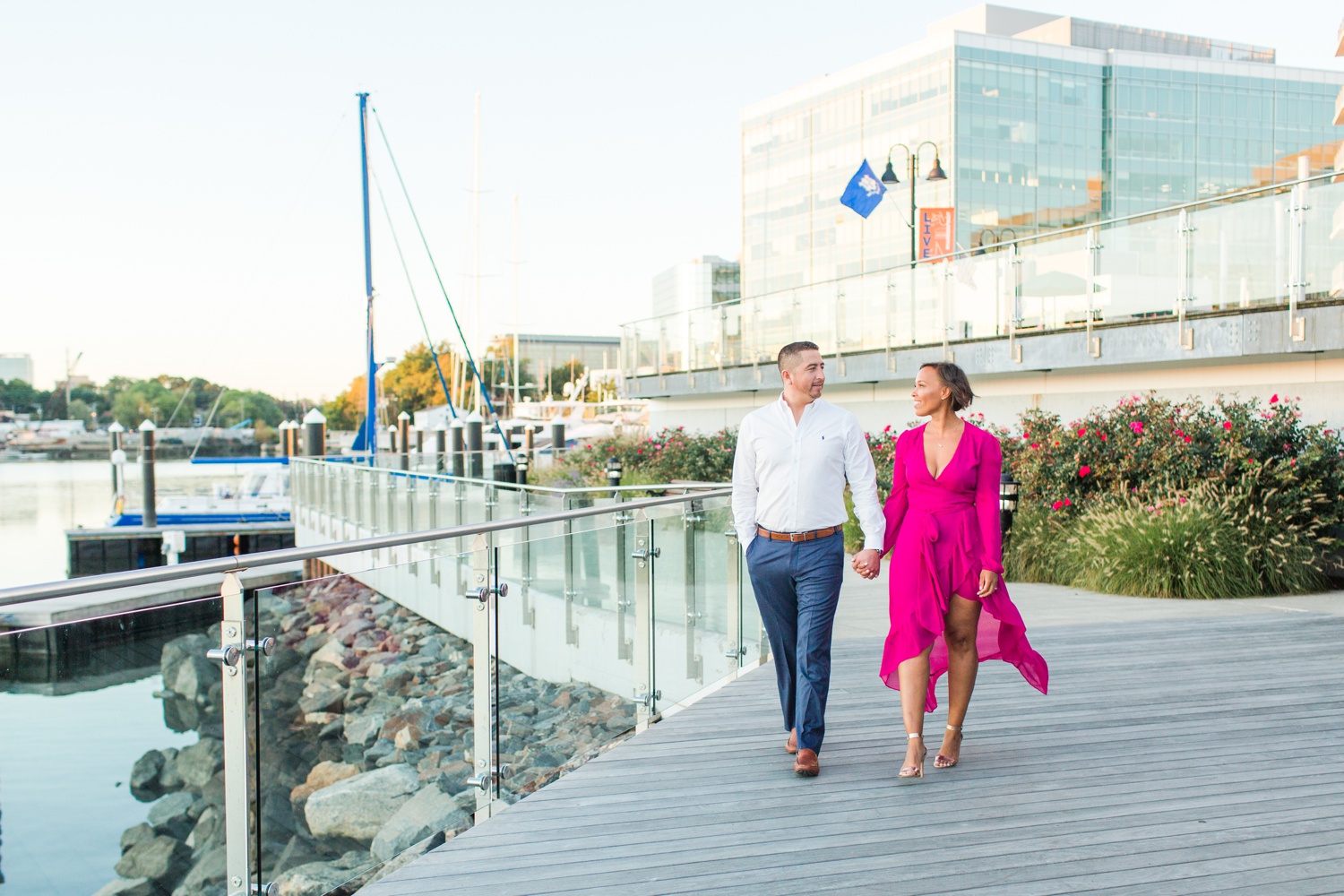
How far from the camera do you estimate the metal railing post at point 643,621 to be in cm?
582

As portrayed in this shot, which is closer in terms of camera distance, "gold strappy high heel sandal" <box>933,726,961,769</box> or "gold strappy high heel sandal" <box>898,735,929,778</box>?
"gold strappy high heel sandal" <box>898,735,929,778</box>

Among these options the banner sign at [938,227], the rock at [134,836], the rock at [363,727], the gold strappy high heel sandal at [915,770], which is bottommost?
the gold strappy high heel sandal at [915,770]

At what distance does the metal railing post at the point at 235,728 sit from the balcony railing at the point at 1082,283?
11.5 meters

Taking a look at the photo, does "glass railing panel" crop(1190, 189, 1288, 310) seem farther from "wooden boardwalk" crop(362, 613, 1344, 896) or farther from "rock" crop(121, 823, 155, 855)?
"rock" crop(121, 823, 155, 855)

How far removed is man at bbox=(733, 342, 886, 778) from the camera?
4559mm

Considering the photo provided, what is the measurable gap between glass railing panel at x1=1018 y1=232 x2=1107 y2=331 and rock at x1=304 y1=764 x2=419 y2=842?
41.2ft

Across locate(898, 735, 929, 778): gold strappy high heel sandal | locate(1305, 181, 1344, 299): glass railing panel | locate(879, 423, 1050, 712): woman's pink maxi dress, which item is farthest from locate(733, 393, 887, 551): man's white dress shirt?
locate(1305, 181, 1344, 299): glass railing panel

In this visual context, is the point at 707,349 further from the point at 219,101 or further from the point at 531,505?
the point at 219,101

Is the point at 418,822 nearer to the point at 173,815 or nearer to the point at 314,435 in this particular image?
the point at 173,815

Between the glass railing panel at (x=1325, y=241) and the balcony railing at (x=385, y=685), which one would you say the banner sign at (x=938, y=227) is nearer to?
the glass railing panel at (x=1325, y=241)

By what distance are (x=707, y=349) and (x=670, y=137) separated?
69.4 feet

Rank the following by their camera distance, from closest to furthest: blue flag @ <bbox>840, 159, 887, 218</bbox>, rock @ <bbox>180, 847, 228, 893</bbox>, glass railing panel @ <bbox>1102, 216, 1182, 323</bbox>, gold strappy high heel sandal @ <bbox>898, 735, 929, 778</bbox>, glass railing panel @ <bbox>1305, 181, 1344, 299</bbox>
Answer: rock @ <bbox>180, 847, 228, 893</bbox> < gold strappy high heel sandal @ <bbox>898, 735, 929, 778</bbox> < glass railing panel @ <bbox>1305, 181, 1344, 299</bbox> < glass railing panel @ <bbox>1102, 216, 1182, 323</bbox> < blue flag @ <bbox>840, 159, 887, 218</bbox>

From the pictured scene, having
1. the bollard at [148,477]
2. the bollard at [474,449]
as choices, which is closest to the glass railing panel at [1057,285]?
the bollard at [474,449]

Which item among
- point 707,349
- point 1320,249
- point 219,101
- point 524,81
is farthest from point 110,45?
point 1320,249
